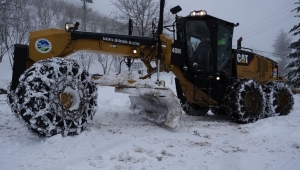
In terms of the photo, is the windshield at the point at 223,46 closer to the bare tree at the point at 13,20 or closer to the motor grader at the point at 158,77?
the motor grader at the point at 158,77

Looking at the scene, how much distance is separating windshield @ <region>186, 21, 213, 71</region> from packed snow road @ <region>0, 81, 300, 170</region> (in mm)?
1851

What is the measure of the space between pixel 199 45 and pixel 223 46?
76cm

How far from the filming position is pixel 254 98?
252 inches

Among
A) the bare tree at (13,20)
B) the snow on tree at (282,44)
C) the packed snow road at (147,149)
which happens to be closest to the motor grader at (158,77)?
the packed snow road at (147,149)

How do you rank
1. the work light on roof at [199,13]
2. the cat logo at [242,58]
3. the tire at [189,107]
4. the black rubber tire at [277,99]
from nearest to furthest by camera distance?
the work light on roof at [199,13] → the cat logo at [242,58] → the black rubber tire at [277,99] → the tire at [189,107]

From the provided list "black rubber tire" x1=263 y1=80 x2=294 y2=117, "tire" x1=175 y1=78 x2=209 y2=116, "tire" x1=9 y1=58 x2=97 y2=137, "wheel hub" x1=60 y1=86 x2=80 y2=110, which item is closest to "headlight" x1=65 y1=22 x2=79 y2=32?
"tire" x1=9 y1=58 x2=97 y2=137

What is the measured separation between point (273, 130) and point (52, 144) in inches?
166

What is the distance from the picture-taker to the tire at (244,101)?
5.89 meters

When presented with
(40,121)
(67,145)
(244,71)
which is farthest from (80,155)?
(244,71)

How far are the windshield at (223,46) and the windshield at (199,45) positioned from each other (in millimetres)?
338

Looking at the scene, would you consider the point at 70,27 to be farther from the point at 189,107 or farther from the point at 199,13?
the point at 189,107

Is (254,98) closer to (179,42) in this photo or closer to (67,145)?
(179,42)

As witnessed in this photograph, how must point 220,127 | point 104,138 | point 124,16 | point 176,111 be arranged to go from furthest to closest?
point 124,16
point 220,127
point 176,111
point 104,138

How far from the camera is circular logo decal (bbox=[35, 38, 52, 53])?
396cm
